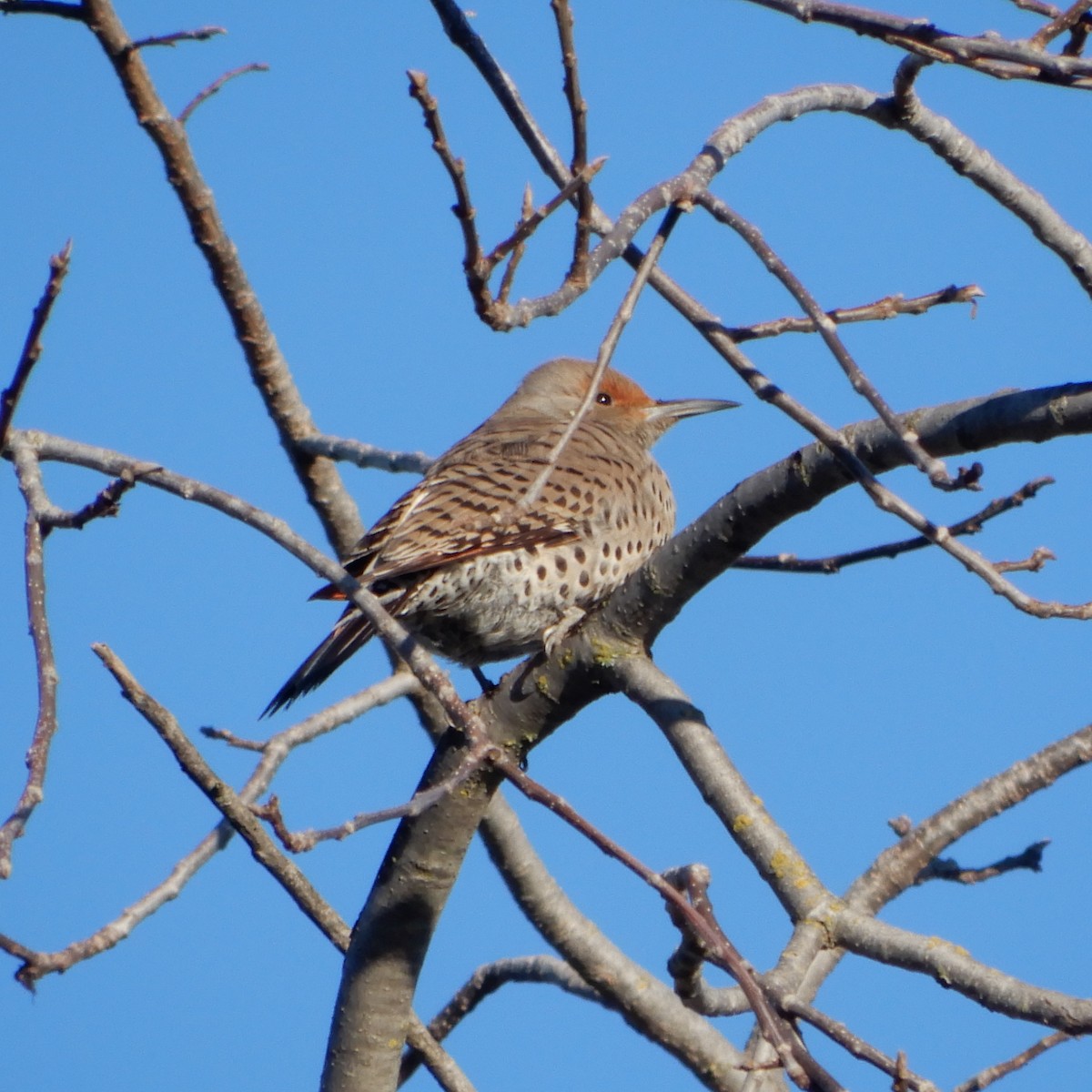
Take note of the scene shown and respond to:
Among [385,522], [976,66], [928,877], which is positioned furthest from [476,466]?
[976,66]

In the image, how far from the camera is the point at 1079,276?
8.96 feet

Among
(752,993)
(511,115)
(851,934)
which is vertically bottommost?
(752,993)

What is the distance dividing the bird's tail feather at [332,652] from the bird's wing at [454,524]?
0.09 metres

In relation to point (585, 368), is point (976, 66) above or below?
Result: below

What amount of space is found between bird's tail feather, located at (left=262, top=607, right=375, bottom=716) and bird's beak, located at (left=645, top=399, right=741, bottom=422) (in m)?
2.30

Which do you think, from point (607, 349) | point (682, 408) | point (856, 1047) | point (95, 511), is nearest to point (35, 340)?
point (95, 511)

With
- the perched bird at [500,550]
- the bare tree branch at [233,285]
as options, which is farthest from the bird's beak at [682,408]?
the bare tree branch at [233,285]

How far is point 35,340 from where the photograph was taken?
8.68 ft

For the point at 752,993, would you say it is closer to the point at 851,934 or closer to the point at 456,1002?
the point at 851,934

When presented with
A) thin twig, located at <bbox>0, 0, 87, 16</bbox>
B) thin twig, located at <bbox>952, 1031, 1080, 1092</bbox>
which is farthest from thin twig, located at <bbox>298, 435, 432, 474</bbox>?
thin twig, located at <bbox>952, 1031, 1080, 1092</bbox>

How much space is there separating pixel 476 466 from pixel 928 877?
231 cm

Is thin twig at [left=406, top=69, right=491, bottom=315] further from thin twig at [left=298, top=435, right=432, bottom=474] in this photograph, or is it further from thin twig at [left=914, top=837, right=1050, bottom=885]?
thin twig at [left=298, top=435, right=432, bottom=474]

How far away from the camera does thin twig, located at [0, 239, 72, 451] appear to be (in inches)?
98.2

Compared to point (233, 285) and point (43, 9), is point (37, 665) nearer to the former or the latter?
point (43, 9)
